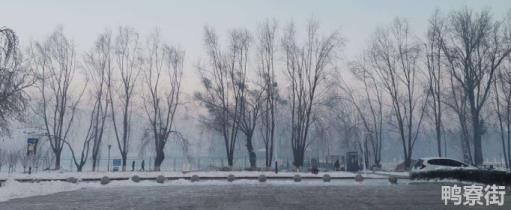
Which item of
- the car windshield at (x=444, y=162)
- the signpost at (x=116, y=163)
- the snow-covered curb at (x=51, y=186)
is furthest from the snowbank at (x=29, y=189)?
the car windshield at (x=444, y=162)

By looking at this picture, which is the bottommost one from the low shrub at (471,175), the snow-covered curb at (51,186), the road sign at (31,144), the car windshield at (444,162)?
the snow-covered curb at (51,186)

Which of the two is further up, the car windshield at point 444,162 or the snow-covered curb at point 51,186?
the car windshield at point 444,162

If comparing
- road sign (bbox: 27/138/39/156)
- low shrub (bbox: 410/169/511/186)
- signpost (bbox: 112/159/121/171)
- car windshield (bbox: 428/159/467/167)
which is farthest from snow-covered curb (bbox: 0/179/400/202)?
signpost (bbox: 112/159/121/171)

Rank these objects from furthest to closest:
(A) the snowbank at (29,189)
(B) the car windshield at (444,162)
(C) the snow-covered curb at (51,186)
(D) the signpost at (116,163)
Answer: (D) the signpost at (116,163), (B) the car windshield at (444,162), (C) the snow-covered curb at (51,186), (A) the snowbank at (29,189)

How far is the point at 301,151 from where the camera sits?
149 feet

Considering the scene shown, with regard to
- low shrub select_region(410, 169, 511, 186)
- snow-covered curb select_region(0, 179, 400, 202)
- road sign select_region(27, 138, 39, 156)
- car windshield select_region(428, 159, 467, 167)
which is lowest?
snow-covered curb select_region(0, 179, 400, 202)

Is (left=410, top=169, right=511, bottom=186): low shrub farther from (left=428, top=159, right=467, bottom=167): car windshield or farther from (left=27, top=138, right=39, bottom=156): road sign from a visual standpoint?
(left=27, top=138, right=39, bottom=156): road sign

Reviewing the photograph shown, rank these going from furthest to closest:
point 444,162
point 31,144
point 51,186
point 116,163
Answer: point 116,163, point 31,144, point 444,162, point 51,186

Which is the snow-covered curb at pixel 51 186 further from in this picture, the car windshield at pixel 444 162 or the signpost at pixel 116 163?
the signpost at pixel 116 163

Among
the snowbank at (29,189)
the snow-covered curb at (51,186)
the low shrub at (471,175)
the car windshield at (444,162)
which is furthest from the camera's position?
the car windshield at (444,162)

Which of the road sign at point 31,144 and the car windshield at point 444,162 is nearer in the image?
the car windshield at point 444,162

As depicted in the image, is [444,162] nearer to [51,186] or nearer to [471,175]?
[471,175]

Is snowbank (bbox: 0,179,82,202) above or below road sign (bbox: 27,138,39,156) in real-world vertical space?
below

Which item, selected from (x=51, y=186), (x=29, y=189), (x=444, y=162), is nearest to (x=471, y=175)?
(x=444, y=162)
